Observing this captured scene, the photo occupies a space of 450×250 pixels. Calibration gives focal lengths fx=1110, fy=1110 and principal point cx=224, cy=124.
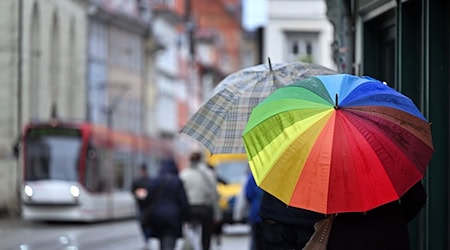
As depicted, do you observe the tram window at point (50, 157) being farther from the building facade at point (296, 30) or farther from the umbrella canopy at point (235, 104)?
the umbrella canopy at point (235, 104)

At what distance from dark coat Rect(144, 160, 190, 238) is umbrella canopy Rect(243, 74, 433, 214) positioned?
7561 mm

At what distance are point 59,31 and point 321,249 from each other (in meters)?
31.0

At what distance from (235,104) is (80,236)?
19377 mm

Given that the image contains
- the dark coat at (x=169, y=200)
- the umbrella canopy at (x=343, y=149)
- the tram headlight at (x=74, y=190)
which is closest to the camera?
the umbrella canopy at (x=343, y=149)

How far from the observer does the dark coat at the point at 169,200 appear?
556 inches

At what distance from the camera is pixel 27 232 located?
1184 inches

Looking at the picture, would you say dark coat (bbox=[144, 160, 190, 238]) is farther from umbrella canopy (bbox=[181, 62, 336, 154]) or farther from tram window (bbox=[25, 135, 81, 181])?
tram window (bbox=[25, 135, 81, 181])

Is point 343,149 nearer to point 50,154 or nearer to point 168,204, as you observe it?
point 168,204

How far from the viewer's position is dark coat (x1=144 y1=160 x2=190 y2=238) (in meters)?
14.1

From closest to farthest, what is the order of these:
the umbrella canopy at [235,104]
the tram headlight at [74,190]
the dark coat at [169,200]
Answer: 1. the umbrella canopy at [235,104]
2. the dark coat at [169,200]
3. the tram headlight at [74,190]

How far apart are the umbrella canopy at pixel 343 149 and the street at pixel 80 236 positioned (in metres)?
13.6

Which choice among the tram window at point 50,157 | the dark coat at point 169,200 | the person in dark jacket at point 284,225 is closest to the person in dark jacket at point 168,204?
the dark coat at point 169,200

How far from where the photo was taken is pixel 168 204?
14.3m

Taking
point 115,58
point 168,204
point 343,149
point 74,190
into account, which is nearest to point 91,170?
point 74,190
